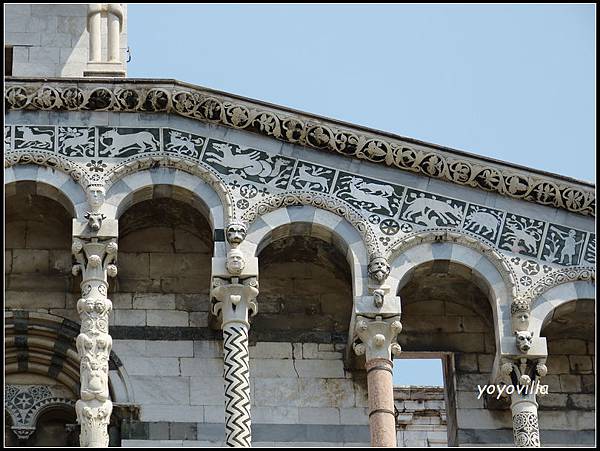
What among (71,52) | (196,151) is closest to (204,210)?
(196,151)

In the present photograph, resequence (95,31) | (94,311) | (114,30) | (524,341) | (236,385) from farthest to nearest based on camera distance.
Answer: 1. (114,30)
2. (95,31)
3. (524,341)
4. (94,311)
5. (236,385)

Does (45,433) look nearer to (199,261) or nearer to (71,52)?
(199,261)

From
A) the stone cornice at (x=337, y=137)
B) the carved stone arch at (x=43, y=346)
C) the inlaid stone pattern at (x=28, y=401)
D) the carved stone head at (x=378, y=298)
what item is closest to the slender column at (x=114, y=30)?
the stone cornice at (x=337, y=137)

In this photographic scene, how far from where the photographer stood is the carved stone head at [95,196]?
747 inches

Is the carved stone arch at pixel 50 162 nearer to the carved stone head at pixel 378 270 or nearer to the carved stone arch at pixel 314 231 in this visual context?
the carved stone arch at pixel 314 231

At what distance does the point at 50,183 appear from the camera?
19.1 metres

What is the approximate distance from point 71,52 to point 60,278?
135 inches

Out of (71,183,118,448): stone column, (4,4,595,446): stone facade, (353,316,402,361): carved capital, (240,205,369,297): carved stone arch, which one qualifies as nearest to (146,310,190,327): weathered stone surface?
(4,4,595,446): stone facade

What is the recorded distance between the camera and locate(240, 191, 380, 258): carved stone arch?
19.1 meters

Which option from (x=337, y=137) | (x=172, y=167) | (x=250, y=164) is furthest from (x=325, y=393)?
(x=172, y=167)

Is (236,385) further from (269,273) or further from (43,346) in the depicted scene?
(43,346)

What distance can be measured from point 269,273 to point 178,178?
1.34 meters

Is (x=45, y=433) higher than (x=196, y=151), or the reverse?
(x=196, y=151)

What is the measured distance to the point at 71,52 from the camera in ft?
74.4
